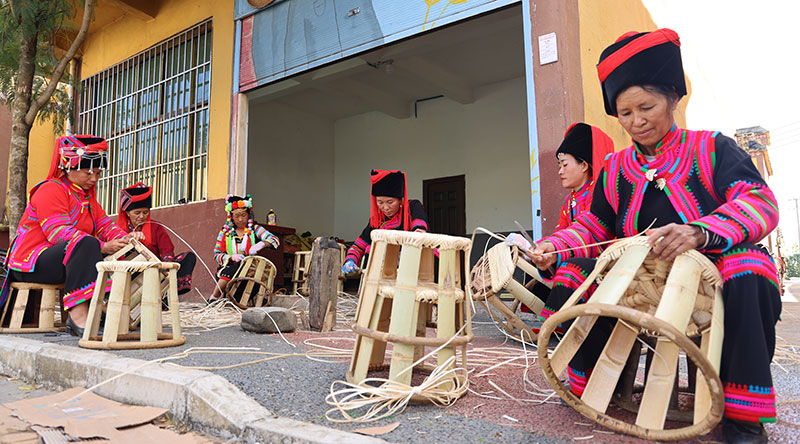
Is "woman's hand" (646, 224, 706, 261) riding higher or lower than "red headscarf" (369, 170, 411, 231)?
lower

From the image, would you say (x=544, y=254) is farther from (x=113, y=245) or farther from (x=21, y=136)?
(x=21, y=136)

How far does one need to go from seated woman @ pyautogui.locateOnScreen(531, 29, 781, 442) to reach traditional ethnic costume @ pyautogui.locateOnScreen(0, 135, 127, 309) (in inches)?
115

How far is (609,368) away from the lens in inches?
59.2

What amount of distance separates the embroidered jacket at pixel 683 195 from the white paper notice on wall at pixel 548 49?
2962 millimetres

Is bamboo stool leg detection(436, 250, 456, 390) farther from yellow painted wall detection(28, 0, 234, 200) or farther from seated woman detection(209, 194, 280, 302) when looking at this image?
yellow painted wall detection(28, 0, 234, 200)

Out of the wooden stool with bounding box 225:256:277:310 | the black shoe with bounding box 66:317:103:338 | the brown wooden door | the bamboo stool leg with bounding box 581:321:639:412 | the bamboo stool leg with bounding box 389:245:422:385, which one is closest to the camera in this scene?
the bamboo stool leg with bounding box 581:321:639:412

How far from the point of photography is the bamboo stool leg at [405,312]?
5.83 feet

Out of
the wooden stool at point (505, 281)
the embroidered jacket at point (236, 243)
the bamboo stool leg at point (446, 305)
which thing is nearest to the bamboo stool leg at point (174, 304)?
the wooden stool at point (505, 281)

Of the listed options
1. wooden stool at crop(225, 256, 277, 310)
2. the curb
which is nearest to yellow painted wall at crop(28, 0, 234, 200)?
Result: wooden stool at crop(225, 256, 277, 310)

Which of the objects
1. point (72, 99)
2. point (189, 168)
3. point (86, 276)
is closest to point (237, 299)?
point (86, 276)

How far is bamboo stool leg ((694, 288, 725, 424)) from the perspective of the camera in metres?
1.29

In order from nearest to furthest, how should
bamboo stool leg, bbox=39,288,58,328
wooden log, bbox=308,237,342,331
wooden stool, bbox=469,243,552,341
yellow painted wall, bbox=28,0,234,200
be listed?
1. wooden stool, bbox=469,243,552,341
2. bamboo stool leg, bbox=39,288,58,328
3. wooden log, bbox=308,237,342,331
4. yellow painted wall, bbox=28,0,234,200

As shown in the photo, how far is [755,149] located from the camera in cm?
1248

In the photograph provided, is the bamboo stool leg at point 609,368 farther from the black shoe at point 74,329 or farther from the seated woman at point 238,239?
the seated woman at point 238,239
